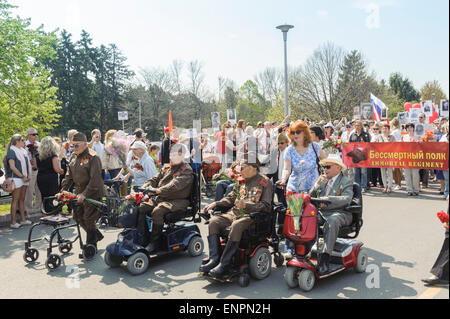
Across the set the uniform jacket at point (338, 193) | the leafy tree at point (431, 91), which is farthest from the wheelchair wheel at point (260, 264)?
the leafy tree at point (431, 91)

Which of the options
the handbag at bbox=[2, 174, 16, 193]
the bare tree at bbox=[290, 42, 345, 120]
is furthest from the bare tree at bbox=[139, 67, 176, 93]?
the handbag at bbox=[2, 174, 16, 193]

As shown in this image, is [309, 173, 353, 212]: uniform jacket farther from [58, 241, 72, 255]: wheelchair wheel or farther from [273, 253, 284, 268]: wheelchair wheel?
[58, 241, 72, 255]: wheelchair wheel

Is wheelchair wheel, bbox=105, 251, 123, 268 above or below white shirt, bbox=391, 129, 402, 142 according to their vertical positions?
below

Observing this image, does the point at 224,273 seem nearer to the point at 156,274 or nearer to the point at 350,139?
the point at 156,274

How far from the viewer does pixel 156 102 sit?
55.2 metres

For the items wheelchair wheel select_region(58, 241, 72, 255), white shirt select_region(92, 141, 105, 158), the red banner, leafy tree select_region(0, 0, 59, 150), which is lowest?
wheelchair wheel select_region(58, 241, 72, 255)

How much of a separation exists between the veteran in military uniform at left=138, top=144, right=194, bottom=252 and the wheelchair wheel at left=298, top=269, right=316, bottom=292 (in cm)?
226

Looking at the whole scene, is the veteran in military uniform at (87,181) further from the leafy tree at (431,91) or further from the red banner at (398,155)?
the leafy tree at (431,91)

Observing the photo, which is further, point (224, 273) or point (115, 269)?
point (115, 269)

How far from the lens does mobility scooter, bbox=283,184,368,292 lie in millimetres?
4977

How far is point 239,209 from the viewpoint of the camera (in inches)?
219

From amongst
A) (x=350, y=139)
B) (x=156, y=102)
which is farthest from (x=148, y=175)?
(x=156, y=102)

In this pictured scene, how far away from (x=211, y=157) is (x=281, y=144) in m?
6.26

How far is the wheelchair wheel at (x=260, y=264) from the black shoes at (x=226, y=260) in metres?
0.32
